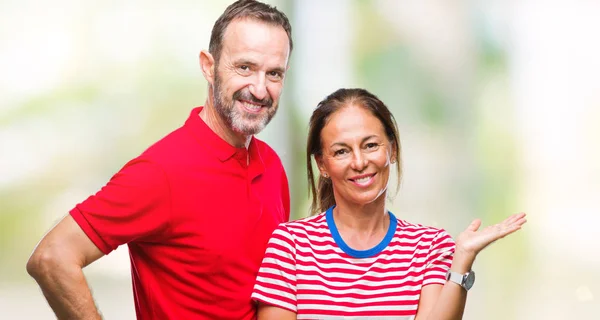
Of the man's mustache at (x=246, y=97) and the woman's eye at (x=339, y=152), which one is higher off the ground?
the man's mustache at (x=246, y=97)

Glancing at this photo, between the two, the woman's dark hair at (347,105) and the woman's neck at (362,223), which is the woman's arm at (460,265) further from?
the woman's dark hair at (347,105)

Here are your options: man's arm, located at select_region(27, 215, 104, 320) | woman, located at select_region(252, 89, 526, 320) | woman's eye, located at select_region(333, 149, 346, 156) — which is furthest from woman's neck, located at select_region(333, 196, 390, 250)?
man's arm, located at select_region(27, 215, 104, 320)

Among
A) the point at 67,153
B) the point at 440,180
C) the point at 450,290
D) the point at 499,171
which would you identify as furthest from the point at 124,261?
the point at 450,290

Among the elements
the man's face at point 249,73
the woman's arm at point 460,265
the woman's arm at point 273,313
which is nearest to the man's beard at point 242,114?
the man's face at point 249,73

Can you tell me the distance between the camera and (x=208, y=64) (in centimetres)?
196

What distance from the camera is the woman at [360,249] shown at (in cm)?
170

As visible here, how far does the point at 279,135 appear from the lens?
337 centimetres

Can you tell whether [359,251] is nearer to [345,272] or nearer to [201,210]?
[345,272]

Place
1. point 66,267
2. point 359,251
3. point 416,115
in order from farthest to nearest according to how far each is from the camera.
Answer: point 416,115 → point 359,251 → point 66,267

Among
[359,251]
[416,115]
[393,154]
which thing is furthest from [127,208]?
[416,115]

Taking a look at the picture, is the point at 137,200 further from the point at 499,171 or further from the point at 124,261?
the point at 499,171

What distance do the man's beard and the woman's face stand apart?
0.15m

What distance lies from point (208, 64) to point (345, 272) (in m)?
0.60

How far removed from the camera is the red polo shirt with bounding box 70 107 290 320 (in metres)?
1.69
